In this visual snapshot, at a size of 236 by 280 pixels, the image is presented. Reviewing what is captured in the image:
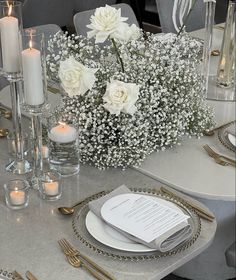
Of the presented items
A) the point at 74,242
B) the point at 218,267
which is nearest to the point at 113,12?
the point at 74,242

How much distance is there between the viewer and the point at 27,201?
4.11ft

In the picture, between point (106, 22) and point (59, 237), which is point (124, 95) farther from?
point (59, 237)

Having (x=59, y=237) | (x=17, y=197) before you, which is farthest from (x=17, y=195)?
(x=59, y=237)

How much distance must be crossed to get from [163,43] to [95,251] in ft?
2.38

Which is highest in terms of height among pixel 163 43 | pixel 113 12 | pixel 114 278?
pixel 113 12

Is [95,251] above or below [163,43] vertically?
below

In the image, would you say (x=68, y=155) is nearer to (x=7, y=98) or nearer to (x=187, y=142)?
(x=187, y=142)

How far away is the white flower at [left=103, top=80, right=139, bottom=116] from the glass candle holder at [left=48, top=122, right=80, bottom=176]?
125mm

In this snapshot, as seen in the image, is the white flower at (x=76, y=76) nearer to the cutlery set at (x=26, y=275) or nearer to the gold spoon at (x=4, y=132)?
the gold spoon at (x=4, y=132)

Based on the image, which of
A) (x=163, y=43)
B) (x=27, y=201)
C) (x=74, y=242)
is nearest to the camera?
(x=74, y=242)

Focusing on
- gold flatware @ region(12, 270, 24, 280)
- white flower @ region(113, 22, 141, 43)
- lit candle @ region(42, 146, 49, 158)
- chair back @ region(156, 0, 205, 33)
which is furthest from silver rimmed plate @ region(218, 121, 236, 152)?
chair back @ region(156, 0, 205, 33)

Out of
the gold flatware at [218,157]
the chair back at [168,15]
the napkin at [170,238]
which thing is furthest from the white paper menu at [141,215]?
the chair back at [168,15]

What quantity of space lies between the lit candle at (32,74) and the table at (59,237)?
0.78 feet

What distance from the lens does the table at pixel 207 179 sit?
4.27 feet
